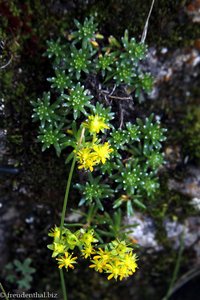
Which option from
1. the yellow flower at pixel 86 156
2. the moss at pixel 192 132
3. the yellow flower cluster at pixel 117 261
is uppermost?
the moss at pixel 192 132

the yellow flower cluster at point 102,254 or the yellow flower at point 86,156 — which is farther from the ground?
the yellow flower at point 86,156

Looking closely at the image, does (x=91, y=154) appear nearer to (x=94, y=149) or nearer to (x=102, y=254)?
(x=94, y=149)

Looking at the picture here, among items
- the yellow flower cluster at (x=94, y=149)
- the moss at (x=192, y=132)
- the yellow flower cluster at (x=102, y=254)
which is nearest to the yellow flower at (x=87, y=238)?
the yellow flower cluster at (x=102, y=254)

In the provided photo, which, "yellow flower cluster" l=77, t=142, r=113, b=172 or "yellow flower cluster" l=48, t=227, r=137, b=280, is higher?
"yellow flower cluster" l=77, t=142, r=113, b=172

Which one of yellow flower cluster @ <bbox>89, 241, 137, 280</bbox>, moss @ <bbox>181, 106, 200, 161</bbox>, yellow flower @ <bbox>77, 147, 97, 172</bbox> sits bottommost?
yellow flower cluster @ <bbox>89, 241, 137, 280</bbox>

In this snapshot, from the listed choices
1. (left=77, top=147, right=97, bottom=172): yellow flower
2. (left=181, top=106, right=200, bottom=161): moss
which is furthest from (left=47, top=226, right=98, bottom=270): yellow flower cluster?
A: (left=181, top=106, right=200, bottom=161): moss

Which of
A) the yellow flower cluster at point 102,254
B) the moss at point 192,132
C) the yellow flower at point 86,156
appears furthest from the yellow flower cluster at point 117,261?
the moss at point 192,132

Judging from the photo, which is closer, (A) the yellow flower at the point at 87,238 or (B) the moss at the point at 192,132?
(A) the yellow flower at the point at 87,238

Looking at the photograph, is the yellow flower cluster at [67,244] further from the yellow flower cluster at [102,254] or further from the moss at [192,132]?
the moss at [192,132]

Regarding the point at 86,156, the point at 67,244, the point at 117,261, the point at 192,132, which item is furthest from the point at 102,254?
the point at 192,132

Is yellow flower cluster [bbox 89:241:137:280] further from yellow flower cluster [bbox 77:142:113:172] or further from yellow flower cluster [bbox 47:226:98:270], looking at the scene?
yellow flower cluster [bbox 77:142:113:172]

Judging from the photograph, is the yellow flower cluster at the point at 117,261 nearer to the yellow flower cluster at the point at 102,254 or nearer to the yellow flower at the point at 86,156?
the yellow flower cluster at the point at 102,254
